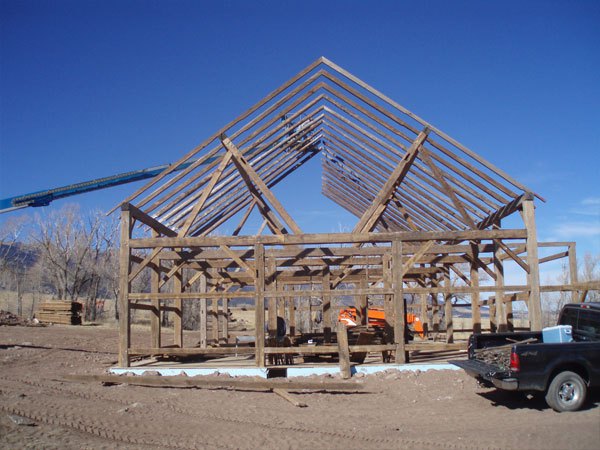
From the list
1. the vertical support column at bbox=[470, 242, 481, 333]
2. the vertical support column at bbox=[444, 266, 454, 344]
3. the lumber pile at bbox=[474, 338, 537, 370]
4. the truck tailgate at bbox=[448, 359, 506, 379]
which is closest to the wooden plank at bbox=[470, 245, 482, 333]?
the vertical support column at bbox=[470, 242, 481, 333]

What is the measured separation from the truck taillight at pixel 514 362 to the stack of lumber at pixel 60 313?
2675 centimetres

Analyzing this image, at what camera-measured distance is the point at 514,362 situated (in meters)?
7.90

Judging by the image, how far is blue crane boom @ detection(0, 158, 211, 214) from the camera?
934 inches

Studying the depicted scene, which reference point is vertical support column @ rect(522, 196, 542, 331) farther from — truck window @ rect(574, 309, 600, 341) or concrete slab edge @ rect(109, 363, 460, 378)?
truck window @ rect(574, 309, 600, 341)

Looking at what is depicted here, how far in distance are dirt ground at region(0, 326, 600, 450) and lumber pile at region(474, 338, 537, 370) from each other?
2.33 ft

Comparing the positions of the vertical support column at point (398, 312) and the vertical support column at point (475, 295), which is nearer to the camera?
the vertical support column at point (398, 312)

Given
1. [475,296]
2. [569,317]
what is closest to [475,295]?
[475,296]

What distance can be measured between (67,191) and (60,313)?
871 cm

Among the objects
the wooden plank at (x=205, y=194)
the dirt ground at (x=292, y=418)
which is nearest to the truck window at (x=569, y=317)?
the dirt ground at (x=292, y=418)

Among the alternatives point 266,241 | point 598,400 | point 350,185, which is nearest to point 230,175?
point 266,241

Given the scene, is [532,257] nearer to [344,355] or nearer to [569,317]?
[569,317]

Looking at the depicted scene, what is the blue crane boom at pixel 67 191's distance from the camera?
2372 cm

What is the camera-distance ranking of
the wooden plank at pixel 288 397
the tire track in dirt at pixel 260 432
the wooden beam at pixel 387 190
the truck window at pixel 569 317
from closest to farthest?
the tire track in dirt at pixel 260 432, the wooden plank at pixel 288 397, the truck window at pixel 569 317, the wooden beam at pixel 387 190

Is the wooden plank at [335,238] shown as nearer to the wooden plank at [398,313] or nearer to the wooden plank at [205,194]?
the wooden plank at [205,194]
